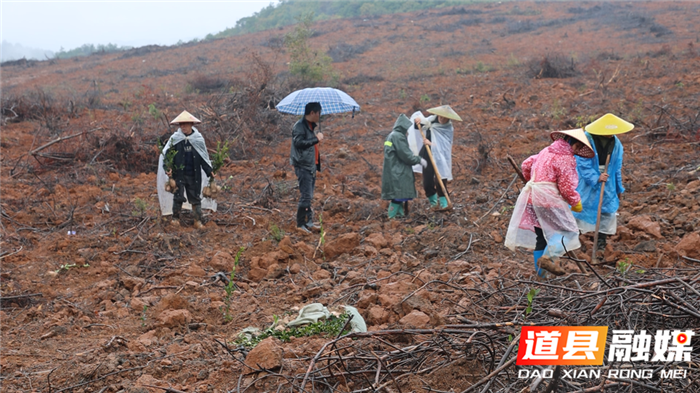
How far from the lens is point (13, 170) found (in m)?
8.98

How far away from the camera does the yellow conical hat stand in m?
4.58

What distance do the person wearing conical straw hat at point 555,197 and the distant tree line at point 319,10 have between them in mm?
32487

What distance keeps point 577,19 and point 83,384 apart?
1103 inches

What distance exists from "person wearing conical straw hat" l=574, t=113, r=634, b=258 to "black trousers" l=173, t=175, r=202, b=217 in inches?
170

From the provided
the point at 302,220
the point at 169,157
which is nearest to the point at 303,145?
the point at 302,220

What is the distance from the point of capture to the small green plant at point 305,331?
356cm

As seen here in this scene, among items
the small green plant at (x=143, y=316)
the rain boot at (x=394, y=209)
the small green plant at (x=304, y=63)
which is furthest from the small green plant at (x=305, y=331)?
the small green plant at (x=304, y=63)

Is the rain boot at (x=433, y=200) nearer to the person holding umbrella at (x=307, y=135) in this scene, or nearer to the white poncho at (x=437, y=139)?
the white poncho at (x=437, y=139)

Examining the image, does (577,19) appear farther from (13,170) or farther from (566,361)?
(566,361)

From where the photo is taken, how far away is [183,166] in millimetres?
6242

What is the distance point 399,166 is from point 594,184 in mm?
2342

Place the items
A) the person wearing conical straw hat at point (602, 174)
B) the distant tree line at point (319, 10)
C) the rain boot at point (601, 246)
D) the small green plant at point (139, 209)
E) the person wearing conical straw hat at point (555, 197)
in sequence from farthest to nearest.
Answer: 1. the distant tree line at point (319, 10)
2. the small green plant at point (139, 209)
3. the rain boot at point (601, 246)
4. the person wearing conical straw hat at point (602, 174)
5. the person wearing conical straw hat at point (555, 197)

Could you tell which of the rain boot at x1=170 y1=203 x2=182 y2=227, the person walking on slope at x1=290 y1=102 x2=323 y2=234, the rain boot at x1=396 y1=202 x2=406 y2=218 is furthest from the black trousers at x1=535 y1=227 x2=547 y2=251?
the rain boot at x1=170 y1=203 x2=182 y2=227

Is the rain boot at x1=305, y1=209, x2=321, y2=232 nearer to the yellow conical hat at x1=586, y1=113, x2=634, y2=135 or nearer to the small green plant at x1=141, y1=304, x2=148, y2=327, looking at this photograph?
the small green plant at x1=141, y1=304, x2=148, y2=327
